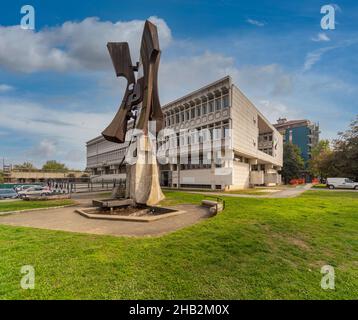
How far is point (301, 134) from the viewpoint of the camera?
70250 mm

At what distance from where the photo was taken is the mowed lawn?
365 centimetres

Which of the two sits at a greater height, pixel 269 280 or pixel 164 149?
pixel 164 149

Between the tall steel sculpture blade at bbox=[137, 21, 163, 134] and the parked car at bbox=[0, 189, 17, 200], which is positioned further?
the parked car at bbox=[0, 189, 17, 200]

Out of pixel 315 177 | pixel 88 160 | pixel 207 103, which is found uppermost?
pixel 207 103

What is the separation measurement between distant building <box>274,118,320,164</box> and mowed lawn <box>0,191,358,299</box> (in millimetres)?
69987

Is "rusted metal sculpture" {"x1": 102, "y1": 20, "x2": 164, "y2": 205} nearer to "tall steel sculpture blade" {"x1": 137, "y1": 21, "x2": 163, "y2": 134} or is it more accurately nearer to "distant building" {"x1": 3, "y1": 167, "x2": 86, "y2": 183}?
"tall steel sculpture blade" {"x1": 137, "y1": 21, "x2": 163, "y2": 134}

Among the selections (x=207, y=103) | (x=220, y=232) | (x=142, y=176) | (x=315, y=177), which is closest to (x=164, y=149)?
(x=207, y=103)

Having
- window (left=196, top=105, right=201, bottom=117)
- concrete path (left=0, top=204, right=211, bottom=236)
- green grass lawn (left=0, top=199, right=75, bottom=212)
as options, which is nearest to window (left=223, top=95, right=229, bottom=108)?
window (left=196, top=105, right=201, bottom=117)

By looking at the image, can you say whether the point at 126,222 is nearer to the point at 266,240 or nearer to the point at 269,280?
the point at 266,240

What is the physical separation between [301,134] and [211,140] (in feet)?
178

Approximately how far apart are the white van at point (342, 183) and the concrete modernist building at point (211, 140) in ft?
35.3

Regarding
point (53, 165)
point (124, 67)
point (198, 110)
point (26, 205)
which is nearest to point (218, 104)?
point (198, 110)

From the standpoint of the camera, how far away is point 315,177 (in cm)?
7144

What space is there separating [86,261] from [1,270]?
4.95 ft
